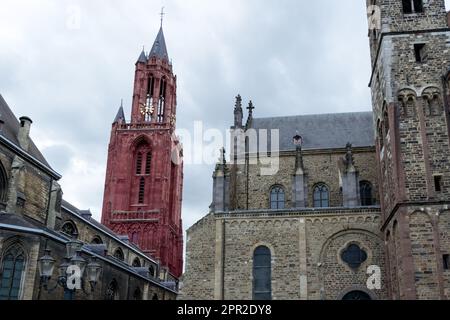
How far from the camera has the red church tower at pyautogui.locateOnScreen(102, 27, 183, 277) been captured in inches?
2287

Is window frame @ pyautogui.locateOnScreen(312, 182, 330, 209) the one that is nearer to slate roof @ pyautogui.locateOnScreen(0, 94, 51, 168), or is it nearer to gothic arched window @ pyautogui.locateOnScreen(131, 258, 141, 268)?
slate roof @ pyautogui.locateOnScreen(0, 94, 51, 168)

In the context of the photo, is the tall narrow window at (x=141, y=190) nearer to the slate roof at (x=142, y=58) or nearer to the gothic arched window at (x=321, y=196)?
the slate roof at (x=142, y=58)

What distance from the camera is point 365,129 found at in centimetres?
3403

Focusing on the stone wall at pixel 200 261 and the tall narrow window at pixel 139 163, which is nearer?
the stone wall at pixel 200 261

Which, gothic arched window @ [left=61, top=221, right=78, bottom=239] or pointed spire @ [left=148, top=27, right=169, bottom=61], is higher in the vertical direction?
pointed spire @ [left=148, top=27, right=169, bottom=61]

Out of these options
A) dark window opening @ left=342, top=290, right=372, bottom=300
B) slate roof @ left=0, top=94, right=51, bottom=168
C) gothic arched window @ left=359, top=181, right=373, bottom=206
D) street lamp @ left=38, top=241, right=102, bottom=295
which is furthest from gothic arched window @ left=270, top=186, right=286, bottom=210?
street lamp @ left=38, top=241, right=102, bottom=295

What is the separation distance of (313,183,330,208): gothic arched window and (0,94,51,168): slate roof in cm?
1604

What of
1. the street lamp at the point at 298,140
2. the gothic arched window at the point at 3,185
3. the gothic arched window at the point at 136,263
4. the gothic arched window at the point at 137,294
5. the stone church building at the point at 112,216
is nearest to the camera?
the stone church building at the point at 112,216

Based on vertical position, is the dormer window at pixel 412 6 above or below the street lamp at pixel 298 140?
above

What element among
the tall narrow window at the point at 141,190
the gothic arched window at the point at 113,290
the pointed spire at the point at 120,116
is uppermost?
the pointed spire at the point at 120,116

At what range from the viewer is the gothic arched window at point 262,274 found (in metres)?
26.5

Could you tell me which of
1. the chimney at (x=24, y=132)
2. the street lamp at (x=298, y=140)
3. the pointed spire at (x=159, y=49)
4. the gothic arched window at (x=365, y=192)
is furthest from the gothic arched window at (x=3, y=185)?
the pointed spire at (x=159, y=49)

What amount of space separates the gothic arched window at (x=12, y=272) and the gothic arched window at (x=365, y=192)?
18983 millimetres
